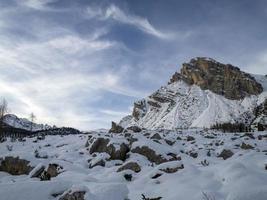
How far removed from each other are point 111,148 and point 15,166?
6.24 meters

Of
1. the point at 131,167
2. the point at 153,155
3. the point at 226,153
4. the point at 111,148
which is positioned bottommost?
the point at 131,167

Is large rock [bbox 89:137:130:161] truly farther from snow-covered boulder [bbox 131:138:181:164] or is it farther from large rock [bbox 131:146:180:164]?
large rock [bbox 131:146:180:164]

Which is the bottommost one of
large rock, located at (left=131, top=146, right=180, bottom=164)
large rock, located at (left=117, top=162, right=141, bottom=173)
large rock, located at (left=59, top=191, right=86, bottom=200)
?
large rock, located at (left=59, top=191, right=86, bottom=200)

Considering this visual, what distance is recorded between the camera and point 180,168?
36.9ft

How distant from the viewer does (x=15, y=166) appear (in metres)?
19.3

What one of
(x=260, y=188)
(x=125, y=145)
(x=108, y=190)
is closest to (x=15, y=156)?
(x=125, y=145)

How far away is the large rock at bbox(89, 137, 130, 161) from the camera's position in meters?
22.5

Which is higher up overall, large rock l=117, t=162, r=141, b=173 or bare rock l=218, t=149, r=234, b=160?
bare rock l=218, t=149, r=234, b=160

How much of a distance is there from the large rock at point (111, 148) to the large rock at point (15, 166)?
18.1 ft

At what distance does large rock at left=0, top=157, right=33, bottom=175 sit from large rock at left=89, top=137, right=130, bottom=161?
5.50m

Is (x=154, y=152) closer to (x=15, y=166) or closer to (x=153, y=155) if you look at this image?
(x=153, y=155)

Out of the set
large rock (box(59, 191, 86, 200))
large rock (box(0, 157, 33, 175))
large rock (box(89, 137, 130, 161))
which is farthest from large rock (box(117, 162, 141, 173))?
large rock (box(59, 191, 86, 200))

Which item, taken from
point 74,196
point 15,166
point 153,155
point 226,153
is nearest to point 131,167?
point 153,155

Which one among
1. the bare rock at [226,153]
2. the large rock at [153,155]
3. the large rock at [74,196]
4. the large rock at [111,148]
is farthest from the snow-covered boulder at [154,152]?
the large rock at [74,196]
